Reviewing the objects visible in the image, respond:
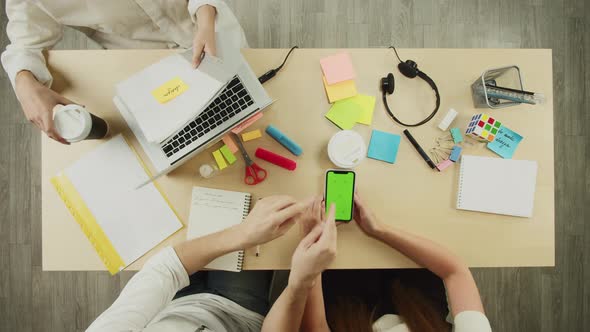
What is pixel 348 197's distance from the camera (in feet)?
3.03

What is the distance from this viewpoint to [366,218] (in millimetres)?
929

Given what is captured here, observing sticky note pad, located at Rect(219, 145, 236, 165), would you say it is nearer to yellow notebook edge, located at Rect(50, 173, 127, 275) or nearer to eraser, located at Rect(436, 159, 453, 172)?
yellow notebook edge, located at Rect(50, 173, 127, 275)

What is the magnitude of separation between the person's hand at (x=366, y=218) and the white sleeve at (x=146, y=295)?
46 centimetres

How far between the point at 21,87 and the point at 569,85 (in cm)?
212

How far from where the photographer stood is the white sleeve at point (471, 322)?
87cm

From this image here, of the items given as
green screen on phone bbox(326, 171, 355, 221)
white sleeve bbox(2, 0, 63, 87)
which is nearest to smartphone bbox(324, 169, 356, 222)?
green screen on phone bbox(326, 171, 355, 221)

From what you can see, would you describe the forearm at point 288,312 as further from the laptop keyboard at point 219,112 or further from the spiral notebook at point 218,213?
the laptop keyboard at point 219,112

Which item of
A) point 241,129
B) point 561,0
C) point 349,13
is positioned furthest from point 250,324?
point 561,0

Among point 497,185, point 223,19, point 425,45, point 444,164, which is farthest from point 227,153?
point 425,45

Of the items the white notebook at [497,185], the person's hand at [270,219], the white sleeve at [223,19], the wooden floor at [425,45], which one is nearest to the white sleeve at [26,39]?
the white sleeve at [223,19]

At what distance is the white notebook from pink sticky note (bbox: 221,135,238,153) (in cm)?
61

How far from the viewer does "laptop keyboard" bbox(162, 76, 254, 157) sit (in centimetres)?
90

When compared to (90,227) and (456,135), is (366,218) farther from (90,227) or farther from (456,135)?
(90,227)

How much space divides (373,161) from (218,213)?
1.43ft
